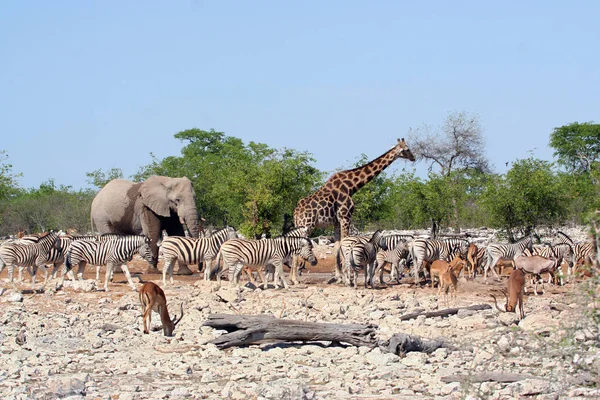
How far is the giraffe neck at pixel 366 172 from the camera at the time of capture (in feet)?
72.4

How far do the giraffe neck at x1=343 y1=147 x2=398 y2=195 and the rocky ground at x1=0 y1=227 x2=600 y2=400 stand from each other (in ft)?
15.9

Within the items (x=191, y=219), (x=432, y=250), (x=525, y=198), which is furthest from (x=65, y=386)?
(x=525, y=198)

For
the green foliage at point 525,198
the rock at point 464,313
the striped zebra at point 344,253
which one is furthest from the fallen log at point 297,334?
the green foliage at point 525,198

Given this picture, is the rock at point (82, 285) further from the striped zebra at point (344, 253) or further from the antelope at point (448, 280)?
the antelope at point (448, 280)

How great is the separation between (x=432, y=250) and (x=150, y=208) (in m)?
7.72

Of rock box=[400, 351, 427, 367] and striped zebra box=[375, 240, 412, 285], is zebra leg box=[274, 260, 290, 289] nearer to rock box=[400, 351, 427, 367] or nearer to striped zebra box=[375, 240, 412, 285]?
striped zebra box=[375, 240, 412, 285]

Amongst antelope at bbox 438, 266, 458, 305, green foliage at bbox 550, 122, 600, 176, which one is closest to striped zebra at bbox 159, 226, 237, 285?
A: antelope at bbox 438, 266, 458, 305

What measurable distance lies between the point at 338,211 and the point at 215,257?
11.6 ft

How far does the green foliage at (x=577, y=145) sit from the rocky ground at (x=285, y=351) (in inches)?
1395

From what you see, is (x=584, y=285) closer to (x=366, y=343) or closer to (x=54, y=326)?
(x=366, y=343)

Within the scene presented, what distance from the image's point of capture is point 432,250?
20.0 meters

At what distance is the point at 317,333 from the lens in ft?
38.3

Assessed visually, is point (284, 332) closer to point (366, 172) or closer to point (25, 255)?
point (25, 255)

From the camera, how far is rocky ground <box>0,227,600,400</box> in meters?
9.24
